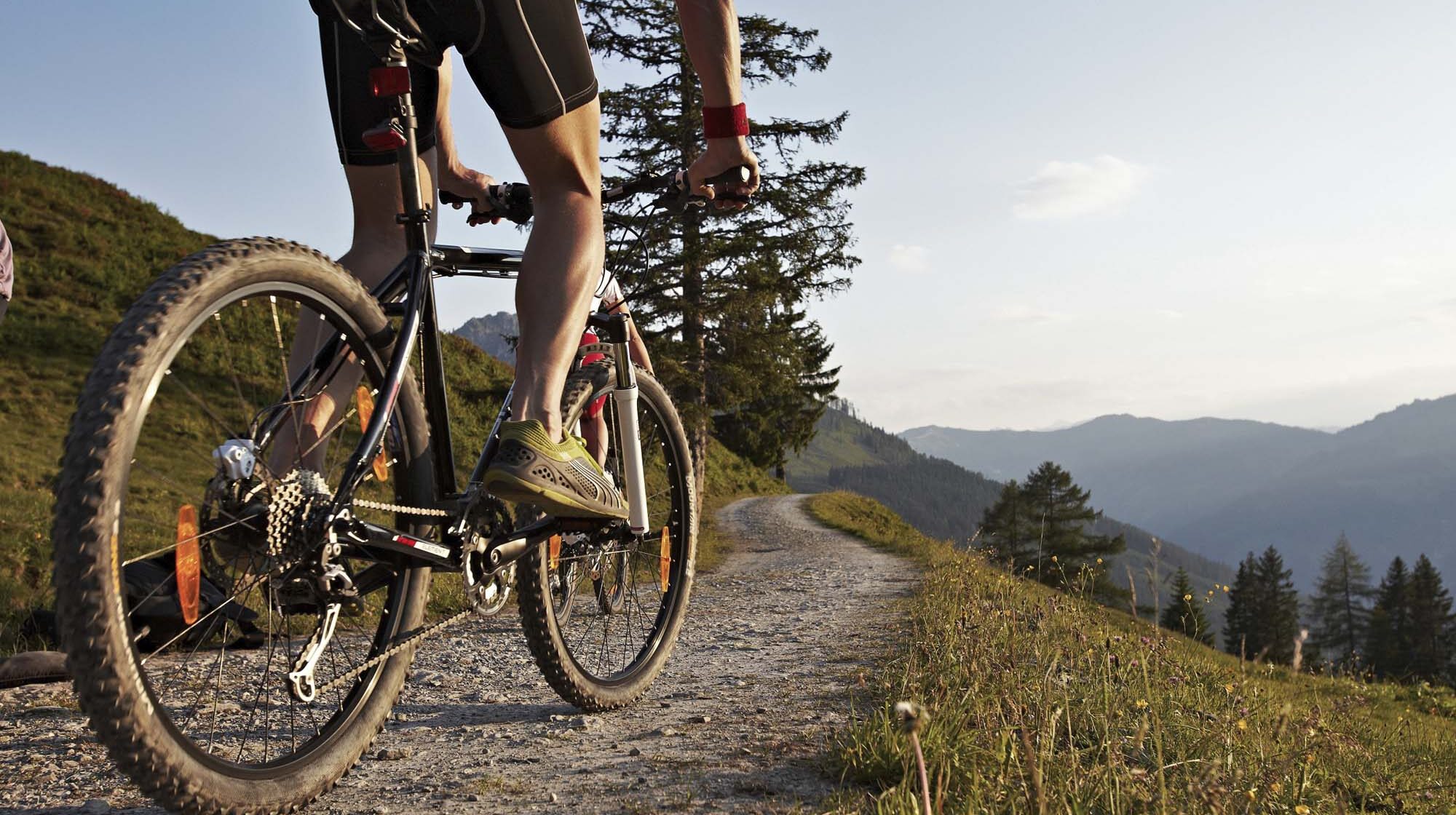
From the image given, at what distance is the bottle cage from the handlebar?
31.1 inches

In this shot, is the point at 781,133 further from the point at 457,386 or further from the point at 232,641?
the point at 232,641

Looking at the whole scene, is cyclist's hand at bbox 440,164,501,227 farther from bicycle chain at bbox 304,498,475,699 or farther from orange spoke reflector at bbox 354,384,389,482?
bicycle chain at bbox 304,498,475,699

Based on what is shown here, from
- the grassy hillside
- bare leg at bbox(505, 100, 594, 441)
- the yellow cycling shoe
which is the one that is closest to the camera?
the yellow cycling shoe

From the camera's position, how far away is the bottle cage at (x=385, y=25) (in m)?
1.96

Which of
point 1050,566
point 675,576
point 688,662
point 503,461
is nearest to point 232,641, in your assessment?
point 503,461

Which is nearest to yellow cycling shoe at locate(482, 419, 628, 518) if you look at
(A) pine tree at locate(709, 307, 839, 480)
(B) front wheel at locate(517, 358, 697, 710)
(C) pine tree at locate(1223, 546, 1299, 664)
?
(B) front wheel at locate(517, 358, 697, 710)

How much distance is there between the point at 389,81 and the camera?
207cm

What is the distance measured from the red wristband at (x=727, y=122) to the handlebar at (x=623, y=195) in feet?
0.54

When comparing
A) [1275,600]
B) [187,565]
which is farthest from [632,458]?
[1275,600]

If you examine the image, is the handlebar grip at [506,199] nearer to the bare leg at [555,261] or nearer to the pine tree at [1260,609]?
the bare leg at [555,261]

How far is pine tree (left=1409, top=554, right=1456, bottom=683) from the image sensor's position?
60.5 metres

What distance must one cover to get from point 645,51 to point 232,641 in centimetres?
2057

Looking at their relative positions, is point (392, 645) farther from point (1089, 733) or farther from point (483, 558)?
point (1089, 733)

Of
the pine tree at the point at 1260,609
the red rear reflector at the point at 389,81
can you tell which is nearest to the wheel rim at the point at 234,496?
the red rear reflector at the point at 389,81
